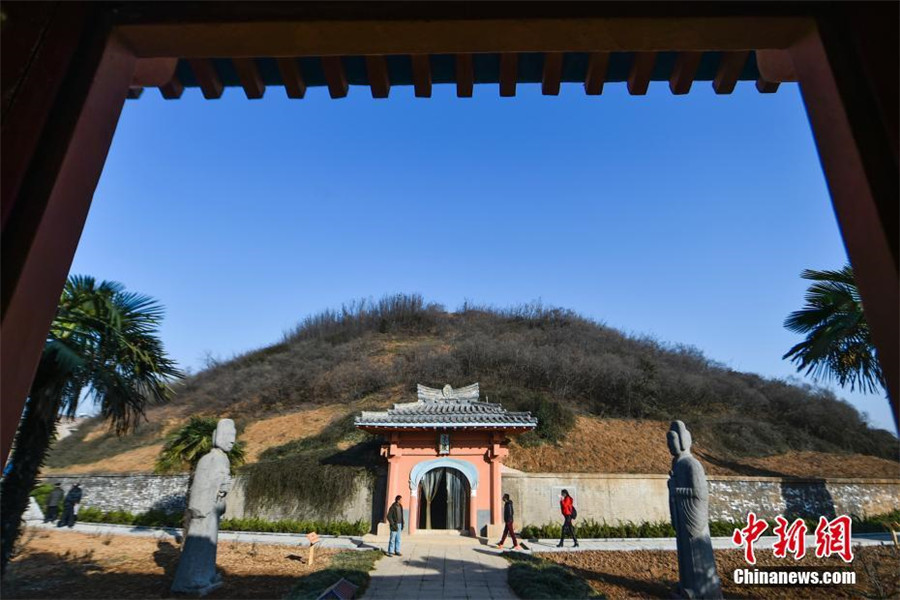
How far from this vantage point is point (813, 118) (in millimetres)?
1939

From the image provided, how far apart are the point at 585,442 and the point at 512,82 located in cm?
2290

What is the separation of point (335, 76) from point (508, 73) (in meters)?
0.91

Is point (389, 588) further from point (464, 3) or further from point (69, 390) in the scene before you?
point (464, 3)

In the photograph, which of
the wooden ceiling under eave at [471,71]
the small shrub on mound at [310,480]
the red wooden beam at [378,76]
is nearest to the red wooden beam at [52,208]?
the wooden ceiling under eave at [471,71]

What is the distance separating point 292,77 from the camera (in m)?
2.47

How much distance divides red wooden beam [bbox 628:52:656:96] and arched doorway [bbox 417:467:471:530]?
1489 centimetres

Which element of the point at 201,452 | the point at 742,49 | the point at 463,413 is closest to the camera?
the point at 742,49

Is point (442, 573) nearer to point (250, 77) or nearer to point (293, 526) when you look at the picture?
point (293, 526)

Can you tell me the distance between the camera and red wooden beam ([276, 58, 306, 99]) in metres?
2.40

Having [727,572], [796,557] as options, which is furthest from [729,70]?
[796,557]

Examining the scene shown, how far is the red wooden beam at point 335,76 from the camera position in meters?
2.39

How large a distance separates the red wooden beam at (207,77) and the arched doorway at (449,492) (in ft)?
48.7

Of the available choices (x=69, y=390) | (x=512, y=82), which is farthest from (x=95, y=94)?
(x=69, y=390)

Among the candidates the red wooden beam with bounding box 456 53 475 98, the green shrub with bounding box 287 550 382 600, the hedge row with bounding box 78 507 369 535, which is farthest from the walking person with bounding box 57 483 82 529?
the red wooden beam with bounding box 456 53 475 98
